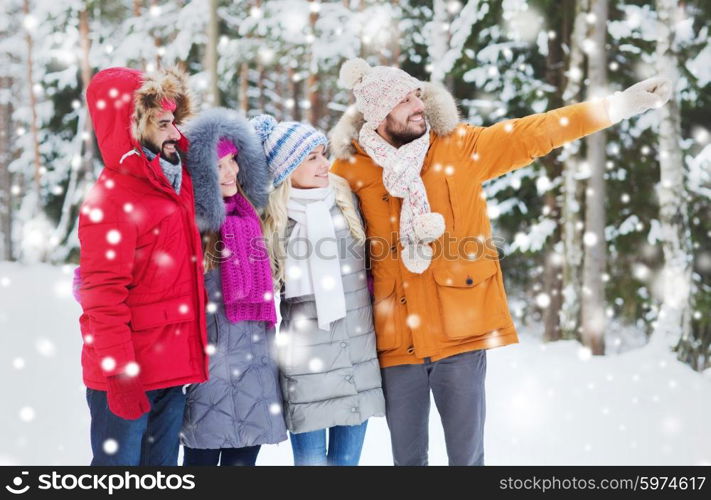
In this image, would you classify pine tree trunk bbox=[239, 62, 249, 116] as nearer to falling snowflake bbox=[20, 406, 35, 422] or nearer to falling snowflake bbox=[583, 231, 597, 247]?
falling snowflake bbox=[583, 231, 597, 247]

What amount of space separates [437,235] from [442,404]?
927 mm

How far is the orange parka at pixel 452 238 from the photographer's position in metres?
3.11

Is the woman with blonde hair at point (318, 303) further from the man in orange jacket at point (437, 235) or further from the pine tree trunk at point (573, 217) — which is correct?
the pine tree trunk at point (573, 217)

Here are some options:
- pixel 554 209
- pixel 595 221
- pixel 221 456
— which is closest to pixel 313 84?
pixel 554 209

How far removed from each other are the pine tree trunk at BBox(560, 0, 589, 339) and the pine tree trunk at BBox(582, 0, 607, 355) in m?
0.29

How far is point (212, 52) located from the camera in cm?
1016

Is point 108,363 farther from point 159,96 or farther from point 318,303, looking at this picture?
point 159,96

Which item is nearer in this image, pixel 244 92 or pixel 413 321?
pixel 413 321

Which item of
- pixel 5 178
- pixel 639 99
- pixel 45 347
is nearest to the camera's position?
pixel 639 99

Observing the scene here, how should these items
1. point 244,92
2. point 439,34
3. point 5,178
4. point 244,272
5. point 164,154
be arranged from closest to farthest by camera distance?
point 164,154, point 244,272, point 439,34, point 244,92, point 5,178

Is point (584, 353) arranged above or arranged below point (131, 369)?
below

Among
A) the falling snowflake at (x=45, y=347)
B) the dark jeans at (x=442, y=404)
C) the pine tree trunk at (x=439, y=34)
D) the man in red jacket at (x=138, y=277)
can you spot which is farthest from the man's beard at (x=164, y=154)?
the pine tree trunk at (x=439, y=34)

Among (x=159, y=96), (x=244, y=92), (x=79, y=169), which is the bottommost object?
(x=159, y=96)

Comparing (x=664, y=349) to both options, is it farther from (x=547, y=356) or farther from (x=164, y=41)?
(x=164, y=41)
